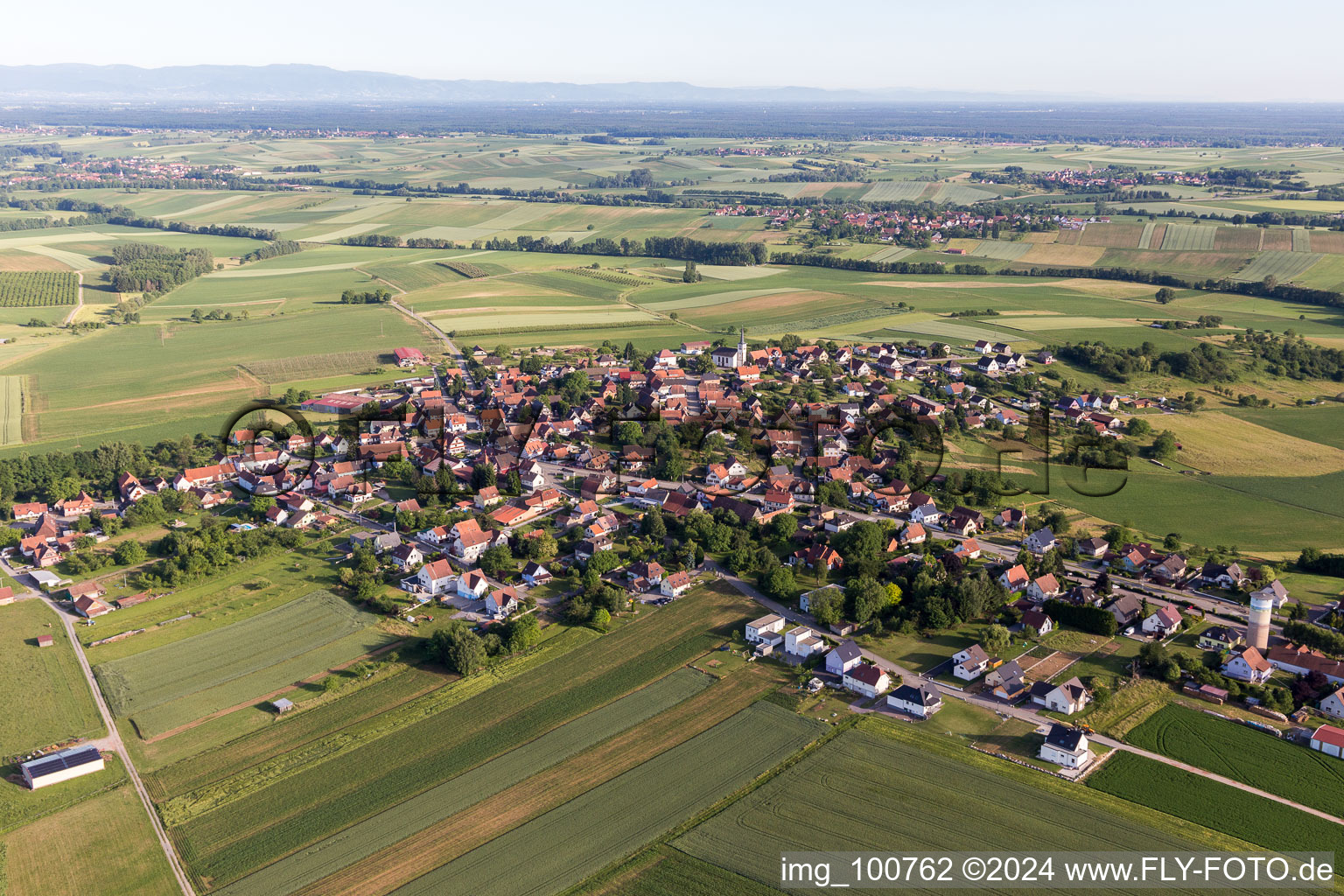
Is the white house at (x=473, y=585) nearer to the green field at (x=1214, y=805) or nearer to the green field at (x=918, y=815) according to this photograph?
the green field at (x=918, y=815)

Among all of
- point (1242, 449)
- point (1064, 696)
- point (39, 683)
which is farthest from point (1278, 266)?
point (39, 683)

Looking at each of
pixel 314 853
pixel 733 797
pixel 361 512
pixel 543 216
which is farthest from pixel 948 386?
pixel 543 216

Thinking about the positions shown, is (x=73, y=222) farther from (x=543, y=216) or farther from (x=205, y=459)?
(x=205, y=459)

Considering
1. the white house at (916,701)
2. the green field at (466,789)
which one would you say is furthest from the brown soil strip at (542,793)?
the white house at (916,701)

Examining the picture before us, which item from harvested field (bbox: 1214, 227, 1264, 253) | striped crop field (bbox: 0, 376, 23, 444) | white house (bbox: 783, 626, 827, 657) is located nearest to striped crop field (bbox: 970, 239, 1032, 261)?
harvested field (bbox: 1214, 227, 1264, 253)

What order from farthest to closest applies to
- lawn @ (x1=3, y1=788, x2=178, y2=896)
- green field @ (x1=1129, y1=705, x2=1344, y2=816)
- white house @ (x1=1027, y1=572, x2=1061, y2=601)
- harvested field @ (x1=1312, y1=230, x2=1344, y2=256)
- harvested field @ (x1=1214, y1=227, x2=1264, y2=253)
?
harvested field @ (x1=1214, y1=227, x2=1264, y2=253) < harvested field @ (x1=1312, y1=230, x2=1344, y2=256) < white house @ (x1=1027, y1=572, x2=1061, y2=601) < green field @ (x1=1129, y1=705, x2=1344, y2=816) < lawn @ (x1=3, y1=788, x2=178, y2=896)

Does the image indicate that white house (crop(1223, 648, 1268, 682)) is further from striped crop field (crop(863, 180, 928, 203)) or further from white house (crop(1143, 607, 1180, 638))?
striped crop field (crop(863, 180, 928, 203))

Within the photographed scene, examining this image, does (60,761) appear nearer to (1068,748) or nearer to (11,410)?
(1068,748)
